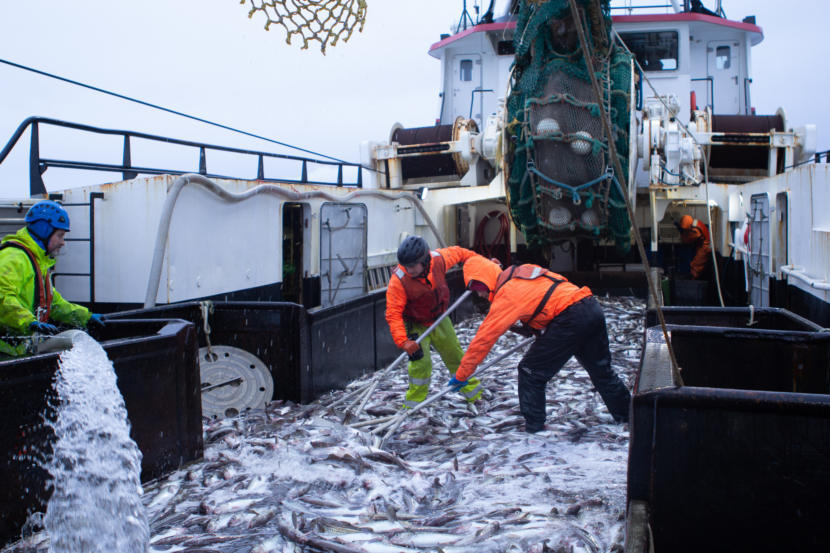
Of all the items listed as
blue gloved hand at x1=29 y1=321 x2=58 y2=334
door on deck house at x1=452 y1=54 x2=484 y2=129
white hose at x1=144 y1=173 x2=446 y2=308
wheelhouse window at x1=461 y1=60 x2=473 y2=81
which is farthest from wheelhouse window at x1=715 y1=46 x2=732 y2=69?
blue gloved hand at x1=29 y1=321 x2=58 y2=334

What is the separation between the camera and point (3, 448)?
Answer: 3424 millimetres

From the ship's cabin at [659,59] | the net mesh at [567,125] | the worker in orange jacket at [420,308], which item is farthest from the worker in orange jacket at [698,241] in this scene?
the worker in orange jacket at [420,308]

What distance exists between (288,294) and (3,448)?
6.73 m

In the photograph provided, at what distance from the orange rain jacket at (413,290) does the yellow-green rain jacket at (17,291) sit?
283cm

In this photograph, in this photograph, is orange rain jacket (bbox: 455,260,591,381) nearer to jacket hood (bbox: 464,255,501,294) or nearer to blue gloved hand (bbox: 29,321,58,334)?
jacket hood (bbox: 464,255,501,294)

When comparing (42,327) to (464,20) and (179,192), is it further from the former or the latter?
A: (464,20)

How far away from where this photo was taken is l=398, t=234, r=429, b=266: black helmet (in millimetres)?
6035

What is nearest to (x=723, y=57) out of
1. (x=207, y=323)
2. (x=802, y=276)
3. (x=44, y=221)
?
(x=802, y=276)

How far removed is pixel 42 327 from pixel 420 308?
3.35m

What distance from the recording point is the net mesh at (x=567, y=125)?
895cm

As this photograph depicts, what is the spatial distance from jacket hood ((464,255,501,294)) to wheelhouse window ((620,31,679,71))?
10.1m

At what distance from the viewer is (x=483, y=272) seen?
5695 millimetres

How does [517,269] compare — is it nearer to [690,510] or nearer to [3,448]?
[690,510]

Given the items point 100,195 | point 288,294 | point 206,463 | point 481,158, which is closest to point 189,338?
point 206,463
